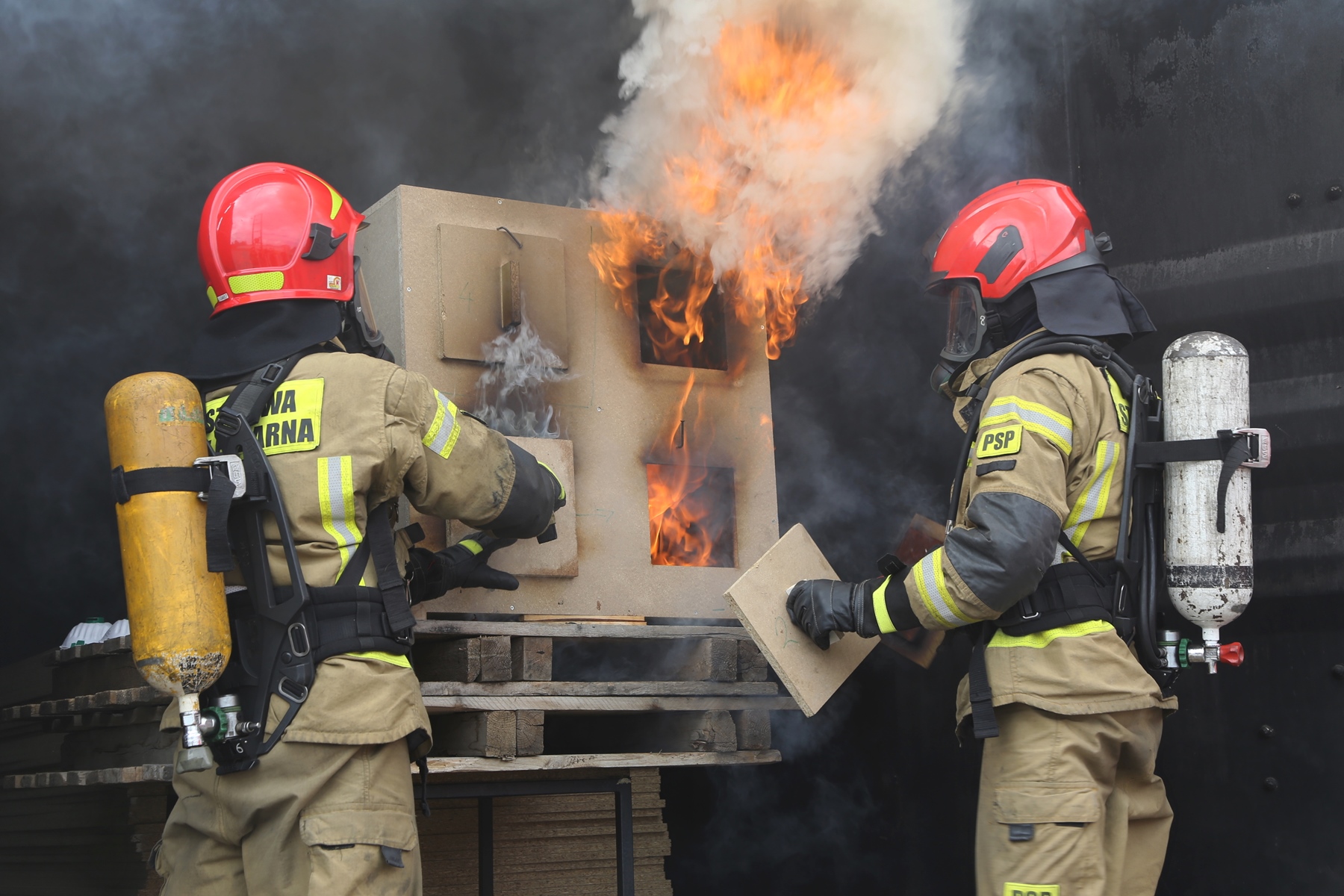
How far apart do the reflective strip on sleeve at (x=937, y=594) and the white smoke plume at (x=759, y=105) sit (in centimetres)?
180

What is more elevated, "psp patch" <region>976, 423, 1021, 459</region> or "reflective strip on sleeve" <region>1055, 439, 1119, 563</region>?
"psp patch" <region>976, 423, 1021, 459</region>

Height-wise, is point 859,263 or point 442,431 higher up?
point 859,263

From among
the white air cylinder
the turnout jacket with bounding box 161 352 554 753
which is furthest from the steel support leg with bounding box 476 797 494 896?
the white air cylinder

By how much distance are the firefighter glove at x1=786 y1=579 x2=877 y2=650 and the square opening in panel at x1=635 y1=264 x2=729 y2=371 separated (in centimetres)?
127

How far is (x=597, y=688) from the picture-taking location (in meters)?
3.85

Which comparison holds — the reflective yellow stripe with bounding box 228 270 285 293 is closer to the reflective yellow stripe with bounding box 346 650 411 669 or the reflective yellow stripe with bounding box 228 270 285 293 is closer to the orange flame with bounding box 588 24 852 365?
the reflective yellow stripe with bounding box 346 650 411 669

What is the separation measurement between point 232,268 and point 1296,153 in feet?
11.3

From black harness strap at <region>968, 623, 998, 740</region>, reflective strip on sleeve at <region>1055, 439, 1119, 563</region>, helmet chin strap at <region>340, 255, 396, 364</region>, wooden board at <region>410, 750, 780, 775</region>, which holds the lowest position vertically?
wooden board at <region>410, 750, 780, 775</region>

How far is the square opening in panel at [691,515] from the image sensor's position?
4488mm

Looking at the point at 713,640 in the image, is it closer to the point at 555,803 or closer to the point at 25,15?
the point at 555,803

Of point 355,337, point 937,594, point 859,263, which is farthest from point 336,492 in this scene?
point 859,263

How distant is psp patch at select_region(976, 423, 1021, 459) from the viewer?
324 centimetres

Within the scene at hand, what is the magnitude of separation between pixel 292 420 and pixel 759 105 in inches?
93.7

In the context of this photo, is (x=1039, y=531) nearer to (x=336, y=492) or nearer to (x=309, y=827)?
(x=336, y=492)
